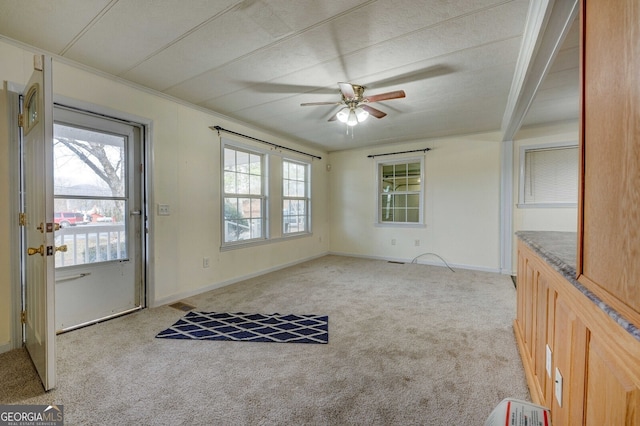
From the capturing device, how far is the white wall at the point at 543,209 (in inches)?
163

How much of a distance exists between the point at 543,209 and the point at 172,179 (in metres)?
5.28

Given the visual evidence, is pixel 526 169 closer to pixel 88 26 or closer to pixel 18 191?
pixel 88 26

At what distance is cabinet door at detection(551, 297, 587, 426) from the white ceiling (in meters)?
1.83

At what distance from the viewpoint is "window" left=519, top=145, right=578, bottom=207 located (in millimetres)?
4160

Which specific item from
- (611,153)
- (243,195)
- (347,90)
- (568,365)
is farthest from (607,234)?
(243,195)

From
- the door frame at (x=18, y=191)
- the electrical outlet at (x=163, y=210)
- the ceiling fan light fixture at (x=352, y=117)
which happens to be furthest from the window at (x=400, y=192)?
the door frame at (x=18, y=191)

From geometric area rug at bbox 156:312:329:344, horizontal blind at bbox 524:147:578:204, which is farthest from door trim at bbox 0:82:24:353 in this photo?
horizontal blind at bbox 524:147:578:204

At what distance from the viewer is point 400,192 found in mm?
5539

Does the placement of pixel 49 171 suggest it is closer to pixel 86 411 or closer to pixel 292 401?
pixel 86 411

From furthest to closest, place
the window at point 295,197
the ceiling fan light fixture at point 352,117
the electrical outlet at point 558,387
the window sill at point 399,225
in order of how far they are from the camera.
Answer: the window sill at point 399,225 → the window at point 295,197 → the ceiling fan light fixture at point 352,117 → the electrical outlet at point 558,387

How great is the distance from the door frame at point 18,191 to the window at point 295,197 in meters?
2.35

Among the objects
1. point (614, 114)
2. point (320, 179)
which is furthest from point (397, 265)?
point (614, 114)

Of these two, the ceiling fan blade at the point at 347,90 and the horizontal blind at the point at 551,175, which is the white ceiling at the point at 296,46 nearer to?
the ceiling fan blade at the point at 347,90

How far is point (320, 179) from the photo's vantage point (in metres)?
6.00
